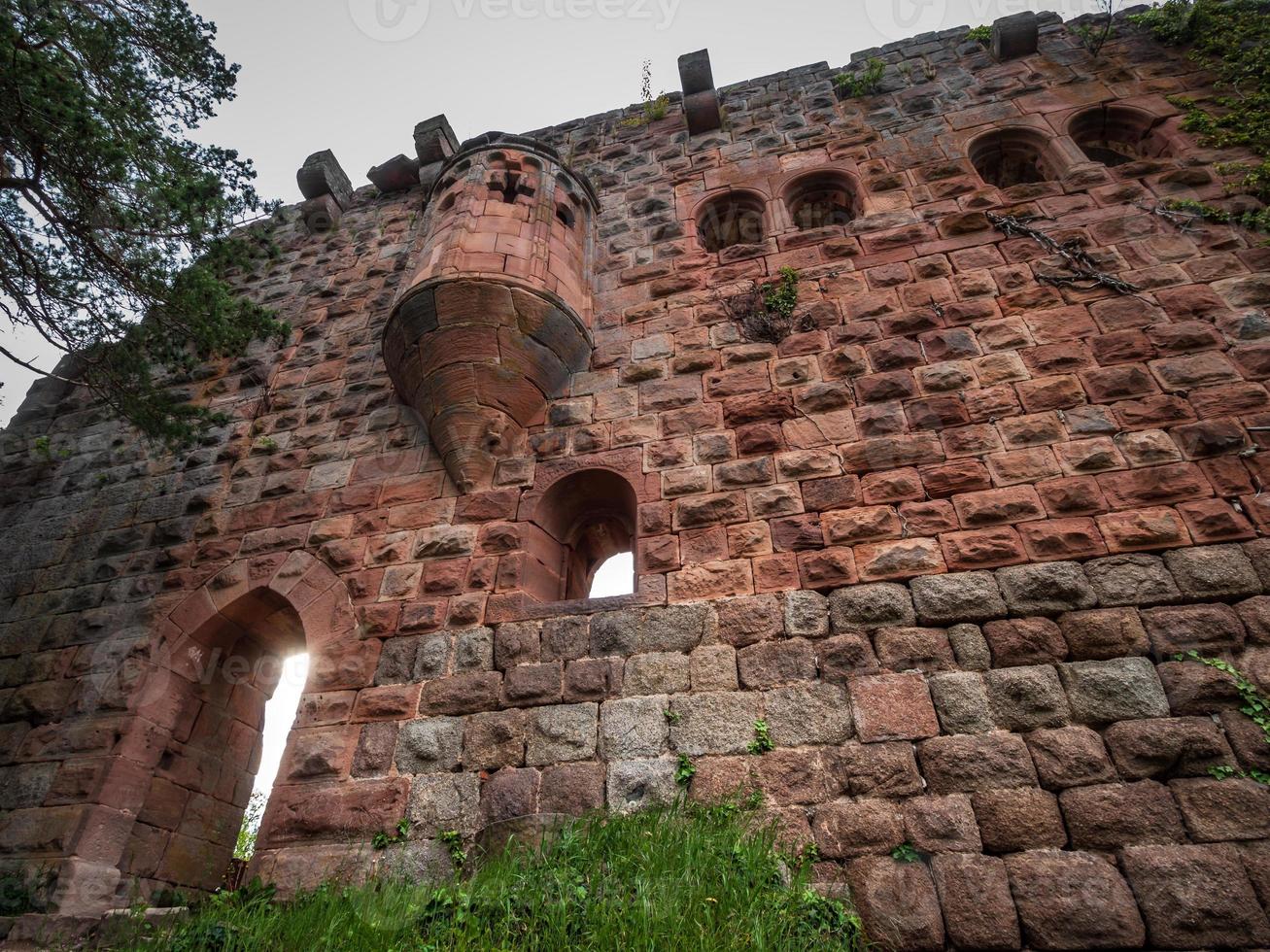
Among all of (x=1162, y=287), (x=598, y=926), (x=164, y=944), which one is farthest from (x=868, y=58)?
(x=164, y=944)

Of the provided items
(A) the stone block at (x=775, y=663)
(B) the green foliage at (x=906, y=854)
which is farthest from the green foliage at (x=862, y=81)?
(B) the green foliage at (x=906, y=854)

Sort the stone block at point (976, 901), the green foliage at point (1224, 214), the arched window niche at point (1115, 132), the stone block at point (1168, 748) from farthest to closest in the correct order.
Answer: the arched window niche at point (1115, 132) < the green foliage at point (1224, 214) < the stone block at point (1168, 748) < the stone block at point (976, 901)

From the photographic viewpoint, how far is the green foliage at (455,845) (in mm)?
3623

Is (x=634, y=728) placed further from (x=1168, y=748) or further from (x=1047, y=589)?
(x=1168, y=748)

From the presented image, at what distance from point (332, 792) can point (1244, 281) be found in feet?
21.6

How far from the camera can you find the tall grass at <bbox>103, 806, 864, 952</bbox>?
255cm

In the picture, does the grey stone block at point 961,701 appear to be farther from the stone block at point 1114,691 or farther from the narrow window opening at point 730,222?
the narrow window opening at point 730,222

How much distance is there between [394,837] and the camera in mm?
3799

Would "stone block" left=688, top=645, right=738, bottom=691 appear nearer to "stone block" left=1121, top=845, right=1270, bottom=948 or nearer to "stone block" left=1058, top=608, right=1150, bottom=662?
"stone block" left=1058, top=608, right=1150, bottom=662

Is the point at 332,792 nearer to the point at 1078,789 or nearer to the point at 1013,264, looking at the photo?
the point at 1078,789

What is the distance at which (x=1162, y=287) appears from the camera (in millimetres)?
4707

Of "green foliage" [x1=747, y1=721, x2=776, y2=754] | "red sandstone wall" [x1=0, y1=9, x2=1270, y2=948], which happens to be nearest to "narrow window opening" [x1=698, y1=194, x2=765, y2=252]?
"red sandstone wall" [x1=0, y1=9, x2=1270, y2=948]

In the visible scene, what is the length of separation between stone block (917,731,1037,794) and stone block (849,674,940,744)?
9 cm

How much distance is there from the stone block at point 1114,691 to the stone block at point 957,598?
441 mm
